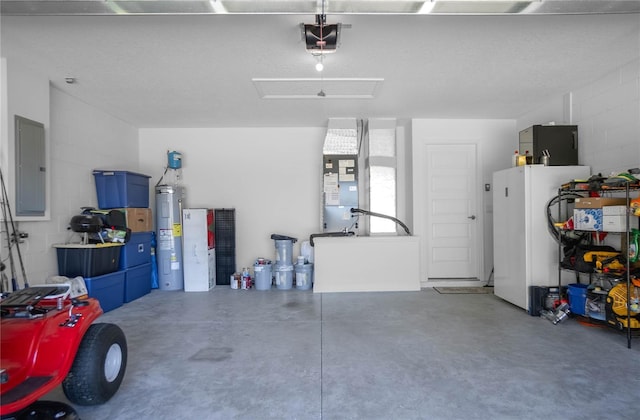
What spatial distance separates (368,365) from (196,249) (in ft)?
11.5

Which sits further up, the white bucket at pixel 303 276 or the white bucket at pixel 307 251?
the white bucket at pixel 307 251

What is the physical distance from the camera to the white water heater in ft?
16.9

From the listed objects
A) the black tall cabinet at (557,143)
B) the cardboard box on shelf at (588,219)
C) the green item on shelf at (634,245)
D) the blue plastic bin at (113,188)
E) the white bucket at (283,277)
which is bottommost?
the white bucket at (283,277)

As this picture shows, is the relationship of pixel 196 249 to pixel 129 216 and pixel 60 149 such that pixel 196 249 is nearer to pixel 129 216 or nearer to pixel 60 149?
pixel 129 216

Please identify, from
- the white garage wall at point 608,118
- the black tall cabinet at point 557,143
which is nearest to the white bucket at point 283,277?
the black tall cabinet at point 557,143

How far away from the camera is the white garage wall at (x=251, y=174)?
5773 mm

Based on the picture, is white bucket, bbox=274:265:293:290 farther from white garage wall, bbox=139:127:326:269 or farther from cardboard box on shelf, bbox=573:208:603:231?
cardboard box on shelf, bbox=573:208:603:231

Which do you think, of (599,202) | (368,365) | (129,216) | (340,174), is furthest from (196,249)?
(599,202)

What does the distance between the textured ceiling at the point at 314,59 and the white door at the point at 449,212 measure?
1.04 metres

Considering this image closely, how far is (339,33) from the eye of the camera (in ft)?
8.99

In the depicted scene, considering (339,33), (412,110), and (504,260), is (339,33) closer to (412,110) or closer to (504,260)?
(412,110)

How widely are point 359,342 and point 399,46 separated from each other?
2.78 m

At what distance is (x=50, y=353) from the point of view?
1774 mm

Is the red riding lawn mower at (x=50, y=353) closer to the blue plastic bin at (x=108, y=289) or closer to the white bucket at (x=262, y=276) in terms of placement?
the blue plastic bin at (x=108, y=289)
